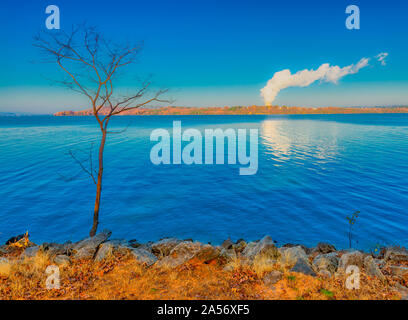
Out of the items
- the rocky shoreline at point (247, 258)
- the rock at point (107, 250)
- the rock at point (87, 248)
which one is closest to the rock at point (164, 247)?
the rocky shoreline at point (247, 258)

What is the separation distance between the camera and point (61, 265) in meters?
10.0

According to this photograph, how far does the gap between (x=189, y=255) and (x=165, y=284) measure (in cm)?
190

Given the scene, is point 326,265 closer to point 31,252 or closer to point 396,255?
point 396,255

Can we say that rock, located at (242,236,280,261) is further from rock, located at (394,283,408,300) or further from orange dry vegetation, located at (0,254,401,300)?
rock, located at (394,283,408,300)

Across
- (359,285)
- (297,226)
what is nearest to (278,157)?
(297,226)

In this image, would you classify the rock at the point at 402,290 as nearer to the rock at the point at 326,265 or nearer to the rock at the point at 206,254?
the rock at the point at 326,265

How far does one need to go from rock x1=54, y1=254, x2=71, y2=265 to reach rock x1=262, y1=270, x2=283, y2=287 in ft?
27.2

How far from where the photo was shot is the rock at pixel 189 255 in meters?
10.3

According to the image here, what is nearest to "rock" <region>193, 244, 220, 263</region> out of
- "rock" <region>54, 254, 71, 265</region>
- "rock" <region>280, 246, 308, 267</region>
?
"rock" <region>280, 246, 308, 267</region>

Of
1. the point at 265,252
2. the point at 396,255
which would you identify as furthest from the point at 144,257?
the point at 396,255

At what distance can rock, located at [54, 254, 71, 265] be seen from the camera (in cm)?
1013

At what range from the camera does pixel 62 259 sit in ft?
33.8
